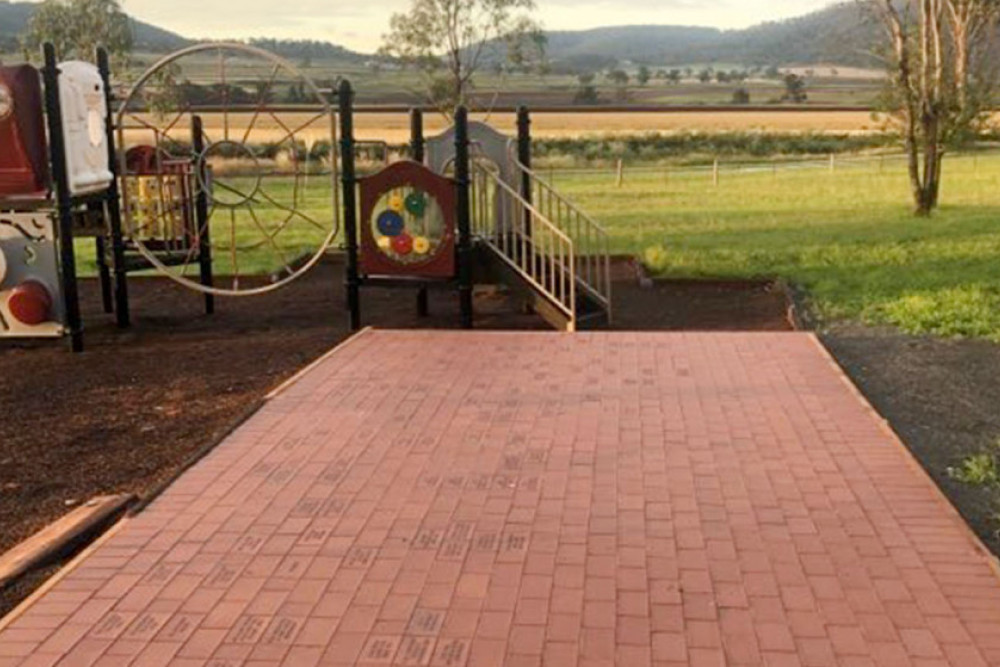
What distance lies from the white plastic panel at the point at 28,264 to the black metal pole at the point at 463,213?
11.8 ft

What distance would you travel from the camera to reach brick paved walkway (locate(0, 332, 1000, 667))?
4086 mm

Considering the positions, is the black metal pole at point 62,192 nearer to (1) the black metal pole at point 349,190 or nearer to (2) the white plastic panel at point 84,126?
(2) the white plastic panel at point 84,126

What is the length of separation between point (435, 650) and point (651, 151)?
53.4 metres

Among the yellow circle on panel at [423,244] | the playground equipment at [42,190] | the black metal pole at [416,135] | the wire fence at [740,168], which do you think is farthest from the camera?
the wire fence at [740,168]

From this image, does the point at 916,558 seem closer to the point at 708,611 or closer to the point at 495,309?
the point at 708,611

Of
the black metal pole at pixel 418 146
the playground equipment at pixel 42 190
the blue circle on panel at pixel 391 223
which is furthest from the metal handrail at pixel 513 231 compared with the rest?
the playground equipment at pixel 42 190

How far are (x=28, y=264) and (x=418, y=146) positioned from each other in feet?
14.1

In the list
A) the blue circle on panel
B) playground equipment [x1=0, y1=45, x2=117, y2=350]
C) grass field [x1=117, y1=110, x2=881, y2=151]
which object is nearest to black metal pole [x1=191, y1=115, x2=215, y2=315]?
playground equipment [x1=0, y1=45, x2=117, y2=350]

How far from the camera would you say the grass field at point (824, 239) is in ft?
38.9

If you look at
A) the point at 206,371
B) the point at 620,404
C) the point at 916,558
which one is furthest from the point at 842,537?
the point at 206,371

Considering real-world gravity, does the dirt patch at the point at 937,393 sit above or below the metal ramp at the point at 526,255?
below

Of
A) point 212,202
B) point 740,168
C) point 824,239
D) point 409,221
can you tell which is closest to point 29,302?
point 212,202

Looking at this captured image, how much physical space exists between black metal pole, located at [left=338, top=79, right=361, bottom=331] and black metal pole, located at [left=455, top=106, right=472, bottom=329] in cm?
98

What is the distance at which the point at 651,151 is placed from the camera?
183 feet
